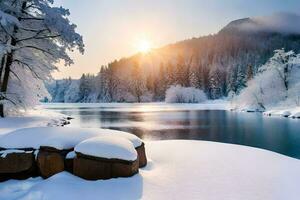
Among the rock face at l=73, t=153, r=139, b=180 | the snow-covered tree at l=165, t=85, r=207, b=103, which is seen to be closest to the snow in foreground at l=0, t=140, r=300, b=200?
the rock face at l=73, t=153, r=139, b=180

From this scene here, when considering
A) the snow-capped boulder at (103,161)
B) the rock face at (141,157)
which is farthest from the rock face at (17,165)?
the rock face at (141,157)

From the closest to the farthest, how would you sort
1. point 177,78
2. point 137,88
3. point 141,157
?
point 141,157, point 177,78, point 137,88

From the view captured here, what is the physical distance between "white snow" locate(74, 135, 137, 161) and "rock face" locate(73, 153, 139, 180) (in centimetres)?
8

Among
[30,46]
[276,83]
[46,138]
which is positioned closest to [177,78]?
[276,83]

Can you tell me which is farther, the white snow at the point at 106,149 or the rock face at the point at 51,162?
the rock face at the point at 51,162

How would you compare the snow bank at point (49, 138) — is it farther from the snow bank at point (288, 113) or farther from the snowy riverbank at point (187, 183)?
the snow bank at point (288, 113)

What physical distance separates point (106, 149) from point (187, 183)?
1.80 meters

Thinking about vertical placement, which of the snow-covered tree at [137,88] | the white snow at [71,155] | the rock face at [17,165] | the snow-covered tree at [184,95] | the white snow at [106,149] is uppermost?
the snow-covered tree at [137,88]

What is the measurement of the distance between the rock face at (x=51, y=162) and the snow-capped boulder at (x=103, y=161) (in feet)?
1.18

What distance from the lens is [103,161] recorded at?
669 centimetres

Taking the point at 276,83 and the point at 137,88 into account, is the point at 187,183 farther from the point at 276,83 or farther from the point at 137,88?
the point at 137,88

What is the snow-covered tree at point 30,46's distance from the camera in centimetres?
1506

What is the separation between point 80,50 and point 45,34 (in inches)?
101

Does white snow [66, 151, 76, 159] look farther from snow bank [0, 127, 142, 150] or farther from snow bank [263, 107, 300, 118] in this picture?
snow bank [263, 107, 300, 118]
